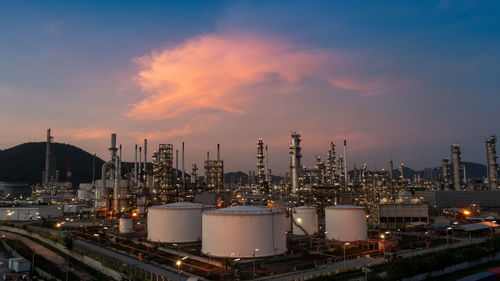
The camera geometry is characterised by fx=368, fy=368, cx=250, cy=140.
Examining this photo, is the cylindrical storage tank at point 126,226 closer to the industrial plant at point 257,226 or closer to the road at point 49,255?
the industrial plant at point 257,226

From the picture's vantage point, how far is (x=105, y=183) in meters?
82.8

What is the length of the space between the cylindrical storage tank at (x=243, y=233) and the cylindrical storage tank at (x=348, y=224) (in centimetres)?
1200

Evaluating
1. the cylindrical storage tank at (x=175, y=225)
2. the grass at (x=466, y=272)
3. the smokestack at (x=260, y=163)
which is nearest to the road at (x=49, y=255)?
the cylindrical storage tank at (x=175, y=225)

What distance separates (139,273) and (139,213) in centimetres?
5069

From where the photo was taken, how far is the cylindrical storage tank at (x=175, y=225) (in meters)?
45.7

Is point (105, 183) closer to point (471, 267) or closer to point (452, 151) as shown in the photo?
point (471, 267)

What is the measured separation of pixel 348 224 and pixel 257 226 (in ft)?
50.9

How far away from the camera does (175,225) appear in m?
45.8

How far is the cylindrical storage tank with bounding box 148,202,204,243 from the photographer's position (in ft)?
150

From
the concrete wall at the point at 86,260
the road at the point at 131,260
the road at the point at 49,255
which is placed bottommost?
the road at the point at 49,255

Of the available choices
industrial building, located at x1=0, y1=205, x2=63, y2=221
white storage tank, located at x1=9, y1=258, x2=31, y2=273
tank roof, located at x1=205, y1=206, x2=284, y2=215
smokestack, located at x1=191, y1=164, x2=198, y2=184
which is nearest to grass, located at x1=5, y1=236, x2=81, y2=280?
white storage tank, located at x1=9, y1=258, x2=31, y2=273

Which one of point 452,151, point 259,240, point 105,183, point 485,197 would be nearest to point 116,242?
point 259,240

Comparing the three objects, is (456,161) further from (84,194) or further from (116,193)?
(84,194)

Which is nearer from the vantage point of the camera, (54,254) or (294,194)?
(54,254)
